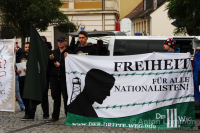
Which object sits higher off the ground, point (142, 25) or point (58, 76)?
point (142, 25)

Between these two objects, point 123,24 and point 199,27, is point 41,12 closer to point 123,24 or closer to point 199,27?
point 123,24

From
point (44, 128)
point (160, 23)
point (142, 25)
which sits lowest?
point (44, 128)

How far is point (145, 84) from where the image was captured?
255 inches

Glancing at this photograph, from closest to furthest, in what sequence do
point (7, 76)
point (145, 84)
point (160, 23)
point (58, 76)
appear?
point (145, 84) → point (58, 76) → point (7, 76) → point (160, 23)

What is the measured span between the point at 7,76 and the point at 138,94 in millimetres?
3145

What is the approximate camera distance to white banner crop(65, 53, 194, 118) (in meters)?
6.44

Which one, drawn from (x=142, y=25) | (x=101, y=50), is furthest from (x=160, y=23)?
(x=101, y=50)

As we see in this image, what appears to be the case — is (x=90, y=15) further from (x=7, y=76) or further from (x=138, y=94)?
(x=138, y=94)

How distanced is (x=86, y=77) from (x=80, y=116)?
745mm

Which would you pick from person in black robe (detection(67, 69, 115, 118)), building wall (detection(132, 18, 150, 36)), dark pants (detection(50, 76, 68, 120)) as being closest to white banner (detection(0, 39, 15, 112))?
dark pants (detection(50, 76, 68, 120))

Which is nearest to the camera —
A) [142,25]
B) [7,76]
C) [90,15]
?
[7,76]

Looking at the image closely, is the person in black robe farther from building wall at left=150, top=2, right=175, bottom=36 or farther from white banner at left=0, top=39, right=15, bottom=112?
building wall at left=150, top=2, right=175, bottom=36

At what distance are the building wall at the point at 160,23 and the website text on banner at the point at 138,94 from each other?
29.4 m

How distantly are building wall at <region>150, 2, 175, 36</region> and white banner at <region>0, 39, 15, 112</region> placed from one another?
28640 mm
